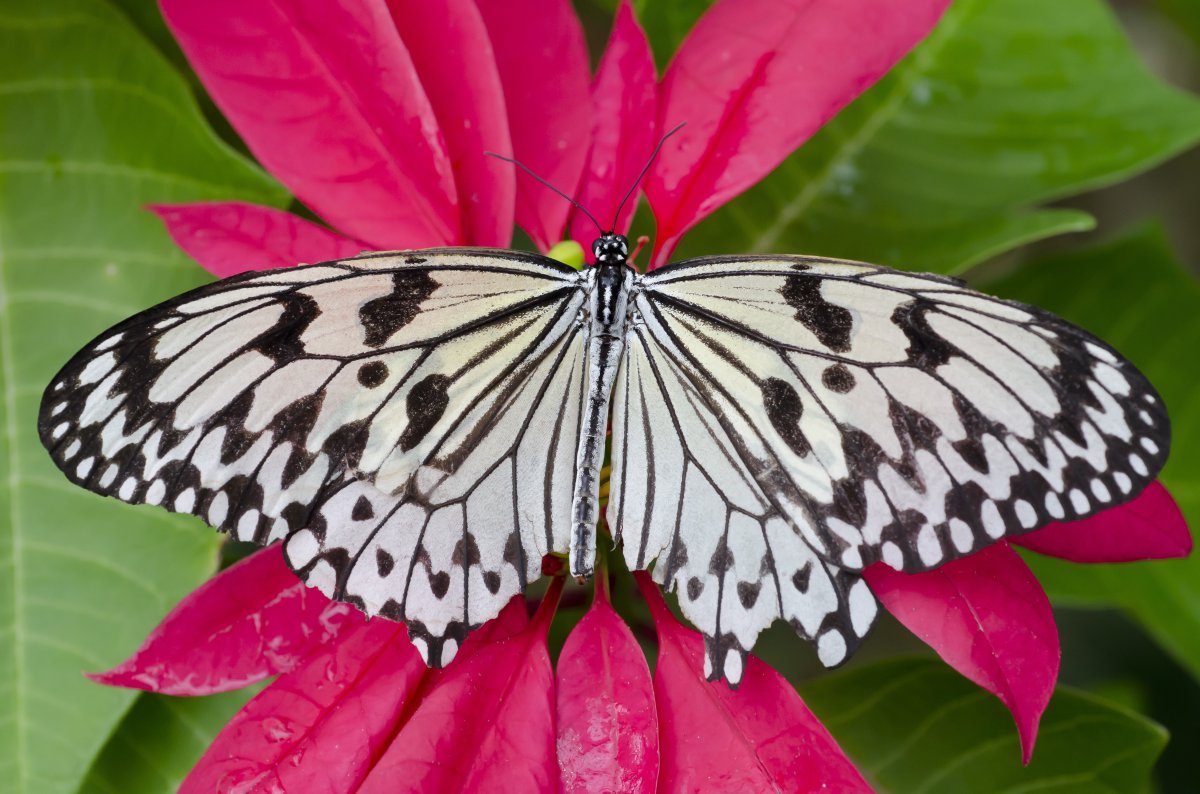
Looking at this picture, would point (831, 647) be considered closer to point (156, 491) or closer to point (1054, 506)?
point (1054, 506)

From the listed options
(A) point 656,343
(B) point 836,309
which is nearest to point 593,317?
(A) point 656,343

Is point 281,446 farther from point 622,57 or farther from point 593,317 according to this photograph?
point 622,57

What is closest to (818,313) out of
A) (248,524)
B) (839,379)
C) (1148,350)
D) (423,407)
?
(839,379)

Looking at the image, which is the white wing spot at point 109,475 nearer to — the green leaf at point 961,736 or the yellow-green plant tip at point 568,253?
the yellow-green plant tip at point 568,253

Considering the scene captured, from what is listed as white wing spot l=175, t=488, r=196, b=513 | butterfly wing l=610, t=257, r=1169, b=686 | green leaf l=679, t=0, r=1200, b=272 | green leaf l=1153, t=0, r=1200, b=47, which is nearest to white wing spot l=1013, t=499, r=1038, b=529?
butterfly wing l=610, t=257, r=1169, b=686

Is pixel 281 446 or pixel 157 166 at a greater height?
pixel 157 166
